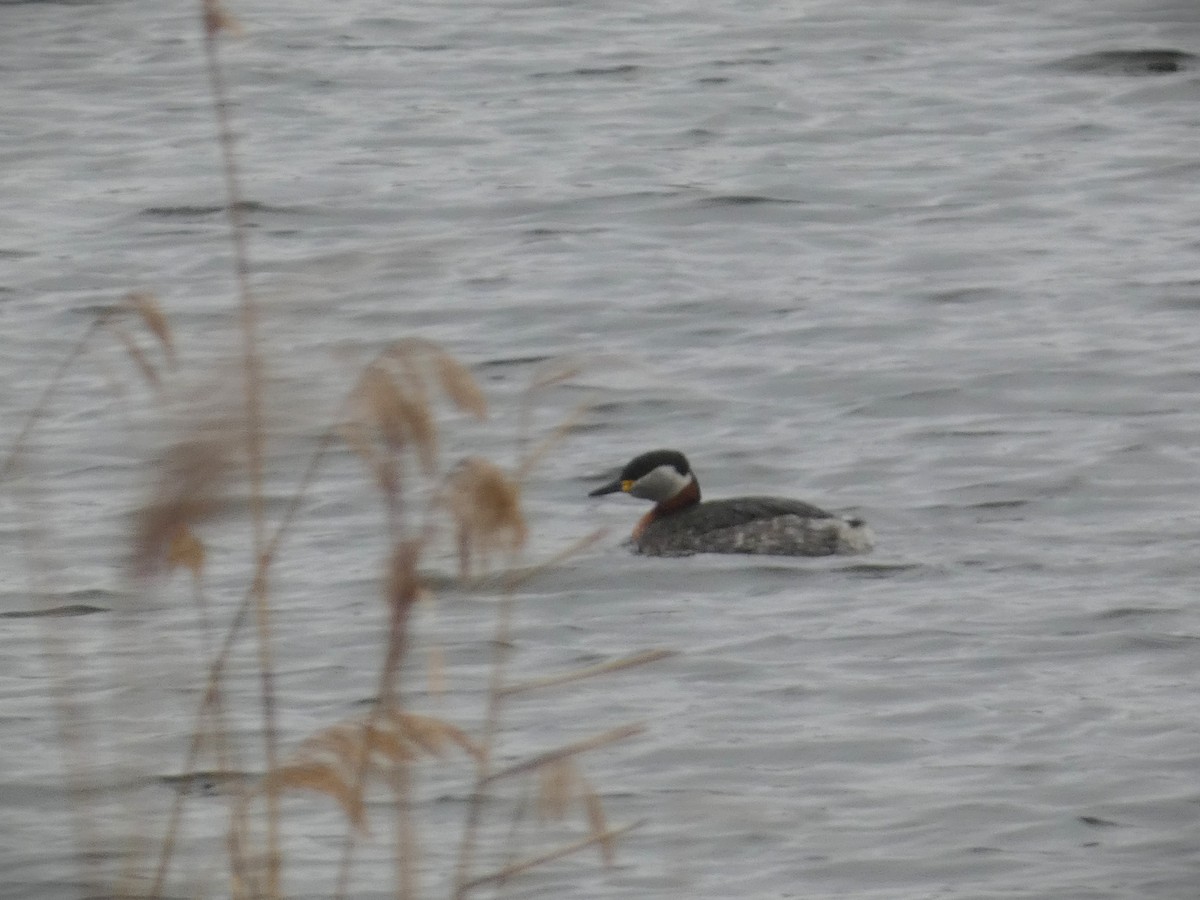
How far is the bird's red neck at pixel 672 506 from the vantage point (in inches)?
410

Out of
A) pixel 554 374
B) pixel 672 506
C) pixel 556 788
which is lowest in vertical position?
pixel 672 506

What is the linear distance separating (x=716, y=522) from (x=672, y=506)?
43cm

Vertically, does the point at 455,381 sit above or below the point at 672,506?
above

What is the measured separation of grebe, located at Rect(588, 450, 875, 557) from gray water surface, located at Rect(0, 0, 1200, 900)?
0.34ft

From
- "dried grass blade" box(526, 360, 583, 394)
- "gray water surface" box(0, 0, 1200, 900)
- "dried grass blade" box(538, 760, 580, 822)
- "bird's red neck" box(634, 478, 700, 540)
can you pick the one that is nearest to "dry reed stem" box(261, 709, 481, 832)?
"dried grass blade" box(538, 760, 580, 822)

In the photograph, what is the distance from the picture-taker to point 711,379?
12727 mm

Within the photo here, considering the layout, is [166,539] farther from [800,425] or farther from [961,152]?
[961,152]

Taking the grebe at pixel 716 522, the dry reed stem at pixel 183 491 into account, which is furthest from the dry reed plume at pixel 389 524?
the grebe at pixel 716 522

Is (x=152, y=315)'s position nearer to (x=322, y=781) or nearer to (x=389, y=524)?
(x=389, y=524)

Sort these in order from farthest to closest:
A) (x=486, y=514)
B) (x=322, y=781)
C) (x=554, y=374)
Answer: (x=554, y=374) → (x=322, y=781) → (x=486, y=514)

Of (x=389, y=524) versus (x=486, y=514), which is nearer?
(x=486, y=514)

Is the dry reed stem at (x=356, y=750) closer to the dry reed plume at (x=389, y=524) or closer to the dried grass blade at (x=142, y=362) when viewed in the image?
the dry reed plume at (x=389, y=524)

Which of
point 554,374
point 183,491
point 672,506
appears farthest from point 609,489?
point 183,491

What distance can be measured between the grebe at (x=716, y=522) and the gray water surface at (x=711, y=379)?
104mm
